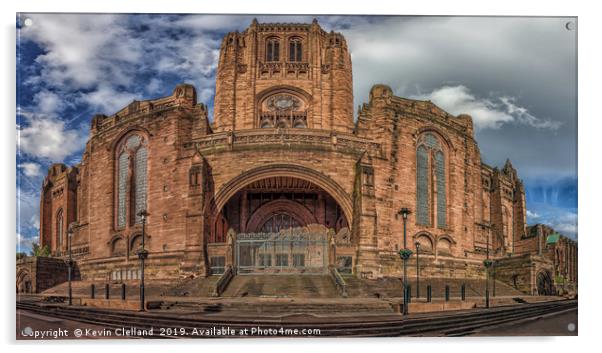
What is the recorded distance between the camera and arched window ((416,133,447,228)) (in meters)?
30.4

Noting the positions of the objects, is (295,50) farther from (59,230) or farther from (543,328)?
(543,328)

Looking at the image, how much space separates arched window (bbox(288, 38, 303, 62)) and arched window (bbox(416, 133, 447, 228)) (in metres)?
8.36

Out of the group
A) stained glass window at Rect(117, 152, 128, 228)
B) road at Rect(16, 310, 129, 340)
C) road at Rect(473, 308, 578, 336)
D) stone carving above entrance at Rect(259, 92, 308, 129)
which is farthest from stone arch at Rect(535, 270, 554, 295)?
road at Rect(16, 310, 129, 340)

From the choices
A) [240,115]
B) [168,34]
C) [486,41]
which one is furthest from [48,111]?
[240,115]

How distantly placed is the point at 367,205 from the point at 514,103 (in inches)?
378

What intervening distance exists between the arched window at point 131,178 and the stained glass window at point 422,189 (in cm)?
1263

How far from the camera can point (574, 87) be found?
18.5 m

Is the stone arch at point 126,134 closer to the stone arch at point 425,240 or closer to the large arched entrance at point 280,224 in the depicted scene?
the large arched entrance at point 280,224

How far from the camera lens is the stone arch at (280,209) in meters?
34.2

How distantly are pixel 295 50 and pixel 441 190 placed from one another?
10874 millimetres

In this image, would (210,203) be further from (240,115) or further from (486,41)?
(486,41)

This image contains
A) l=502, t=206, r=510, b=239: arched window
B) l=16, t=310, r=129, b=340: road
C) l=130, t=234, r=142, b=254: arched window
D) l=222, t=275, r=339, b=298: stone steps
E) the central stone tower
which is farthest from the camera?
→ the central stone tower

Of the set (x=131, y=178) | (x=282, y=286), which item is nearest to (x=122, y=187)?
(x=131, y=178)

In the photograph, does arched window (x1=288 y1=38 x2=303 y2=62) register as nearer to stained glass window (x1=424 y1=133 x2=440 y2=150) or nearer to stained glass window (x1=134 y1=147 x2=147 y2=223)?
stained glass window (x1=424 y1=133 x2=440 y2=150)
